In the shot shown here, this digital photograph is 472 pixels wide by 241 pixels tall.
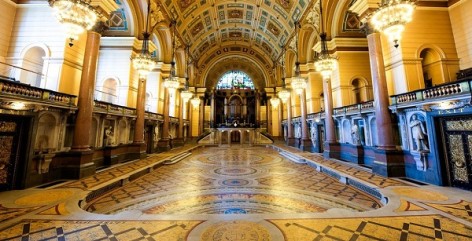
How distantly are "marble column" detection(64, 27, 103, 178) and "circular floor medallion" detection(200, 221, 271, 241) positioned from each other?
5216 mm

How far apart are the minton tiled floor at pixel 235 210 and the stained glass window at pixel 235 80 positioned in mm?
20149

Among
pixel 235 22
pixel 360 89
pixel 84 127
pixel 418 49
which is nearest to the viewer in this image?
pixel 84 127

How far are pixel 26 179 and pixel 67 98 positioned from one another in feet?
7.73

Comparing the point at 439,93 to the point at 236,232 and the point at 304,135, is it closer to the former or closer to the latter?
the point at 236,232

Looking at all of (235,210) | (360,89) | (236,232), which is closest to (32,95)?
(235,210)

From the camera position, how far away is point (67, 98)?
5375mm

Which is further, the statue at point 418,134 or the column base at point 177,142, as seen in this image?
the column base at point 177,142

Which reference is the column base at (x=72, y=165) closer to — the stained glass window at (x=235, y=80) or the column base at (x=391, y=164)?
the column base at (x=391, y=164)

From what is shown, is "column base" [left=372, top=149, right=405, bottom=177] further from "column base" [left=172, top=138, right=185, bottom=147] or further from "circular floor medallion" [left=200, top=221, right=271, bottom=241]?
"column base" [left=172, top=138, right=185, bottom=147]

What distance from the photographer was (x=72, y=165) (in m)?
5.34

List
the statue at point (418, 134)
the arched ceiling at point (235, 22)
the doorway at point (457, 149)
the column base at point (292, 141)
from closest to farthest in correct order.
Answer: the doorway at point (457, 149) → the statue at point (418, 134) → the arched ceiling at point (235, 22) → the column base at point (292, 141)

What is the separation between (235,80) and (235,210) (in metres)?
22.7

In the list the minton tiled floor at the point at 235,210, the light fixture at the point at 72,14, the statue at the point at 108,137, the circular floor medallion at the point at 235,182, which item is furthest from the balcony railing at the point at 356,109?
the statue at the point at 108,137

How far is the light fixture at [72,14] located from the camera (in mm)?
3945
